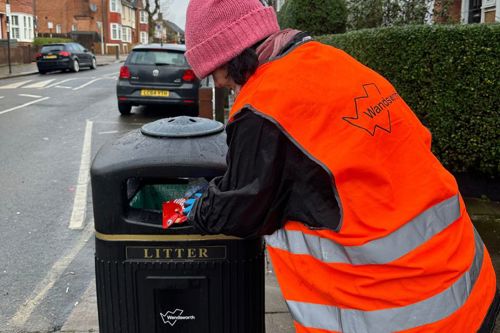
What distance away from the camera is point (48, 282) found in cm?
405

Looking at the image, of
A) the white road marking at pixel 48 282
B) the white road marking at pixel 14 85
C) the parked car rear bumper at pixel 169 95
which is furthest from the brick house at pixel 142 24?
the white road marking at pixel 48 282

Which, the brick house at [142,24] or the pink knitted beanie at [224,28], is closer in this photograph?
the pink knitted beanie at [224,28]

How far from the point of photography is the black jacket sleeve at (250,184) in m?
1.54

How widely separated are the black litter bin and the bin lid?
0.06 m

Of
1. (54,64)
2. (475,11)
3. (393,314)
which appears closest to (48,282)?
(393,314)

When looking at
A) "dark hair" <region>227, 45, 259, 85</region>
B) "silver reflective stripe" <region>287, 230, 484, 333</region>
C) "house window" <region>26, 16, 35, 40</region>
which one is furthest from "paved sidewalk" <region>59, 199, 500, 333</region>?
"house window" <region>26, 16, 35, 40</region>

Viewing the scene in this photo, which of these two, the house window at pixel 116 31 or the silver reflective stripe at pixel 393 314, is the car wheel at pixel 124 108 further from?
the house window at pixel 116 31

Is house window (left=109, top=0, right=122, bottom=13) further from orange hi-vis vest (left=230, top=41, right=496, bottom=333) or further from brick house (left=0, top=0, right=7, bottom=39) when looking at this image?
orange hi-vis vest (left=230, top=41, right=496, bottom=333)

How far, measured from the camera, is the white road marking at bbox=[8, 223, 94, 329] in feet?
11.5

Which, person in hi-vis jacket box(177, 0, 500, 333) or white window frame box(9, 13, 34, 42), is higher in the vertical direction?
white window frame box(9, 13, 34, 42)

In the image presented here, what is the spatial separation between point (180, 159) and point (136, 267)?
1.41 ft

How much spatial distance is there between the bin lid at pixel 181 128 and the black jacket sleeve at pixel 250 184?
0.55 metres

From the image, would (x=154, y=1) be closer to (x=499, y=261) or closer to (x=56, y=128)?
(x=56, y=128)

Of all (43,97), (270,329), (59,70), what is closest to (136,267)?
(270,329)
